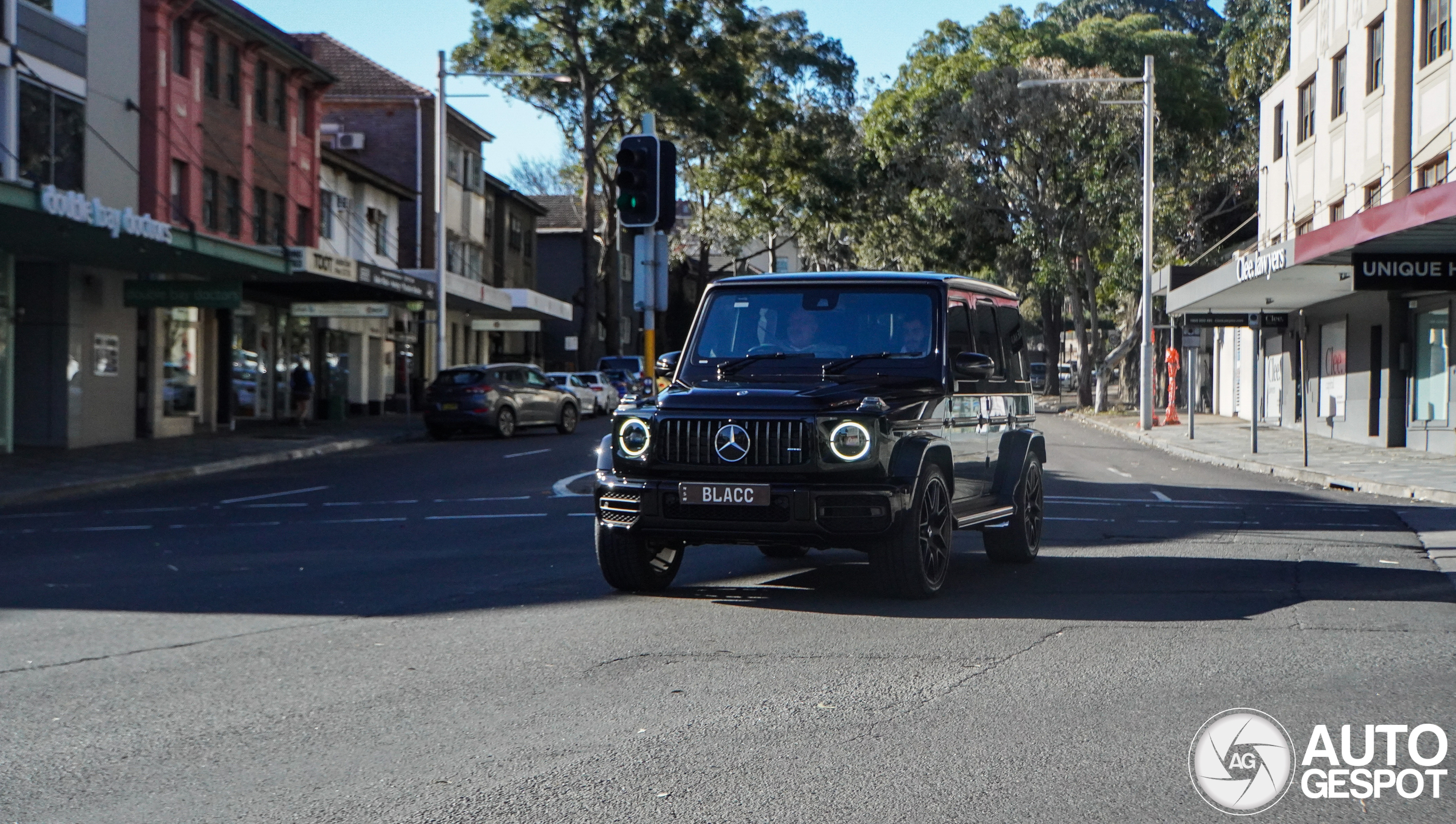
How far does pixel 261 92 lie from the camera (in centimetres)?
3462

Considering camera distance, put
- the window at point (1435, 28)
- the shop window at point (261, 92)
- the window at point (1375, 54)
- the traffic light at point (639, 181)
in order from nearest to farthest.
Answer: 1. the traffic light at point (639, 181)
2. the window at point (1435, 28)
3. the window at point (1375, 54)
4. the shop window at point (261, 92)

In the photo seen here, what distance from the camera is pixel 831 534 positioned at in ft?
26.3

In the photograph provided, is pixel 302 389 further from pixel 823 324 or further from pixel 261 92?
pixel 823 324

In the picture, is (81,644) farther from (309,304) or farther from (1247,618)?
(309,304)

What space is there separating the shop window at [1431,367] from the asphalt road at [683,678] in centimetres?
1522

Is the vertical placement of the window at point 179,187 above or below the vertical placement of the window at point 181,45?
below

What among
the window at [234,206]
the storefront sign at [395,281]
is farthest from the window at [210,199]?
A: the storefront sign at [395,281]

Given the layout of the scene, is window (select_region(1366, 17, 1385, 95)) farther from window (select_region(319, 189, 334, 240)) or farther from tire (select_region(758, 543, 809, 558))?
window (select_region(319, 189, 334, 240))

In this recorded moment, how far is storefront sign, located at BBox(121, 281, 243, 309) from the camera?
88.4 ft

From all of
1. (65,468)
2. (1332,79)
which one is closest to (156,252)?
(65,468)

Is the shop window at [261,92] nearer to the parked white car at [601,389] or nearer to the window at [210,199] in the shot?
the window at [210,199]

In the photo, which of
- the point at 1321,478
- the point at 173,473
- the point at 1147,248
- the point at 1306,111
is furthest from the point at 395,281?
the point at 1306,111

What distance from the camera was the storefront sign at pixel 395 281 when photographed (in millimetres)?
31484

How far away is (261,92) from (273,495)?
19098 millimetres
